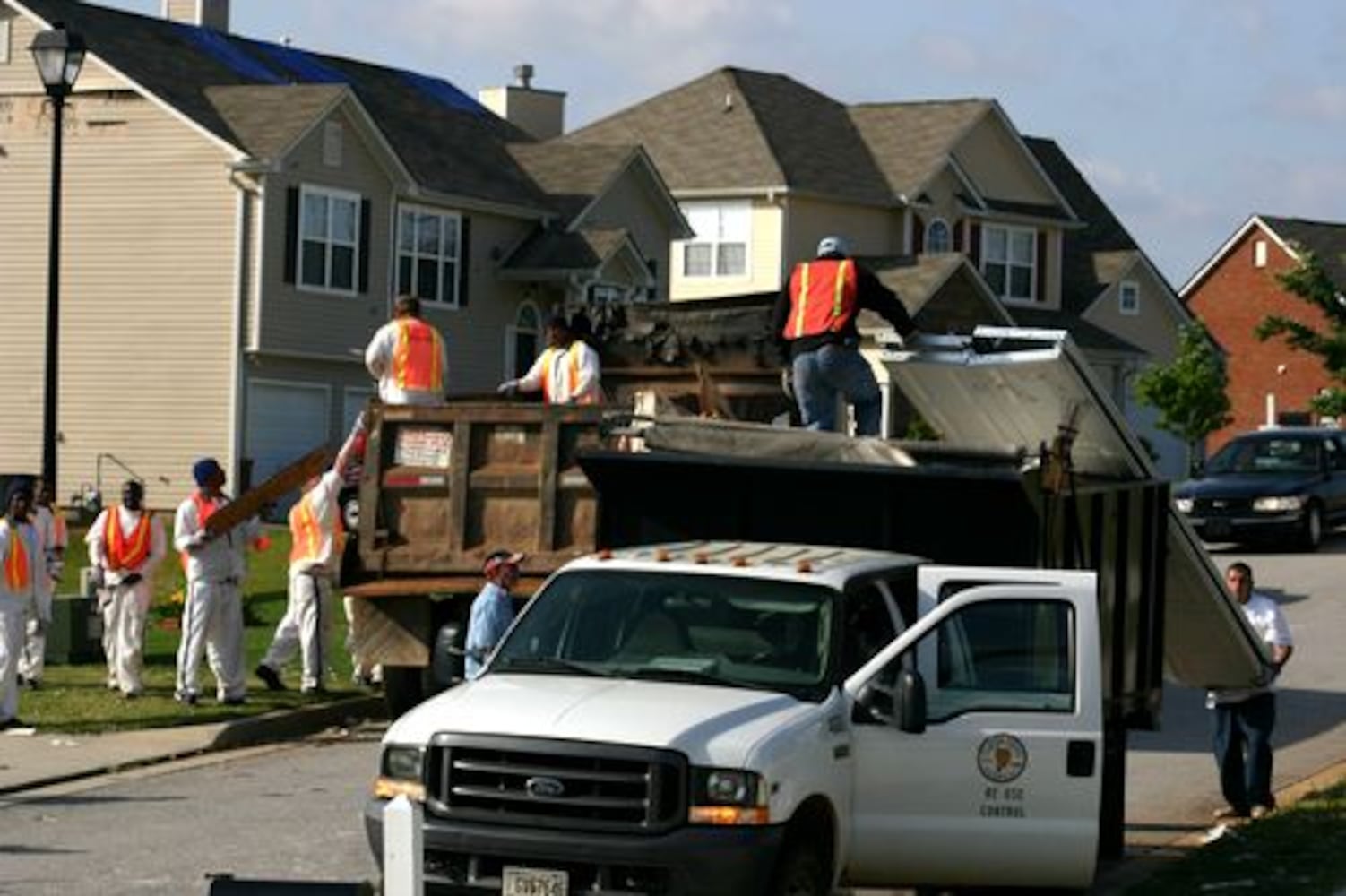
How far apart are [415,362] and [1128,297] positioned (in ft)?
151

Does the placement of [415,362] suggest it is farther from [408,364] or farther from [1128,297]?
[1128,297]

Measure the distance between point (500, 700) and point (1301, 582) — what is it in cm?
2109

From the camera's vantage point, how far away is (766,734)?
1078 cm

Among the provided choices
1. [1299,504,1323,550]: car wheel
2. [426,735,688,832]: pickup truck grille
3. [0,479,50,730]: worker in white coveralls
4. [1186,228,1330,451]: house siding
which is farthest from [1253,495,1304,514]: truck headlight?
[1186,228,1330,451]: house siding

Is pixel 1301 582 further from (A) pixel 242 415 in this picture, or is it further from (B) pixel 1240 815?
(A) pixel 242 415

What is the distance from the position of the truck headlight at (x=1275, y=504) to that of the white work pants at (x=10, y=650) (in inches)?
734

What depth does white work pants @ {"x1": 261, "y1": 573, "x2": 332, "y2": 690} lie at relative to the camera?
20.8 m

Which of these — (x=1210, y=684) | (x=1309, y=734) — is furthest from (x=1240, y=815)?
(x=1309, y=734)

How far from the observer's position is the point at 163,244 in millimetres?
43438

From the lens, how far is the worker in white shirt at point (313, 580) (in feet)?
67.6

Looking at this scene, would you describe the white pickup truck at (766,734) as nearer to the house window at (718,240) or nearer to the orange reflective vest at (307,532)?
the orange reflective vest at (307,532)

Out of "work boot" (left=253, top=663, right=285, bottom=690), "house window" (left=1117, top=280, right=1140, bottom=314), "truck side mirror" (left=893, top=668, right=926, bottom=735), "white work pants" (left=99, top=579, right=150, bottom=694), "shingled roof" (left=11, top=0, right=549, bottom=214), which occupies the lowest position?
"work boot" (left=253, top=663, right=285, bottom=690)

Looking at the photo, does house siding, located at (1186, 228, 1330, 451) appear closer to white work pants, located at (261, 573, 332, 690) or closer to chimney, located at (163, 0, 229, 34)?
chimney, located at (163, 0, 229, 34)

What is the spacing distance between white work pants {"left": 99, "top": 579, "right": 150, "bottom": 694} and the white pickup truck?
351 inches
